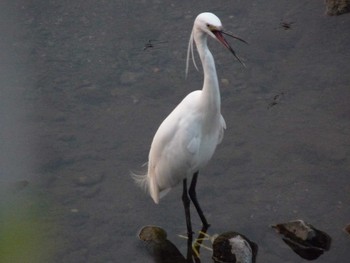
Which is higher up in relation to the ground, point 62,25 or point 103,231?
point 62,25

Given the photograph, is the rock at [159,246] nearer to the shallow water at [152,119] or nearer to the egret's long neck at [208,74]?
the shallow water at [152,119]

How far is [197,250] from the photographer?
4840 mm

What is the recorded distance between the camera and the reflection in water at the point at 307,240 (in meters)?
4.65

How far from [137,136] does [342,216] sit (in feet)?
5.42

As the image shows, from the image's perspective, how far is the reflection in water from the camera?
4652mm

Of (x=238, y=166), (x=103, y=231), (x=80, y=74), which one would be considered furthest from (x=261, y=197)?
(x=80, y=74)

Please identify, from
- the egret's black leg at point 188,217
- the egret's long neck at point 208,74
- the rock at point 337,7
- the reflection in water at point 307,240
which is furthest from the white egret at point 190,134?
the rock at point 337,7

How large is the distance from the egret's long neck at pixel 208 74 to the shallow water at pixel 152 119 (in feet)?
3.18

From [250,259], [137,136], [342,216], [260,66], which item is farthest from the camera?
[260,66]

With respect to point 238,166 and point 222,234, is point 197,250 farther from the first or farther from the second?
point 238,166

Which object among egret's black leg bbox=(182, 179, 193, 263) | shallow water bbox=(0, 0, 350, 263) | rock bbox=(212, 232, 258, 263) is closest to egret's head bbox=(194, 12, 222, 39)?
egret's black leg bbox=(182, 179, 193, 263)

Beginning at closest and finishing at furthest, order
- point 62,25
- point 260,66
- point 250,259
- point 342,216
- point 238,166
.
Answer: point 250,259
point 342,216
point 238,166
point 260,66
point 62,25

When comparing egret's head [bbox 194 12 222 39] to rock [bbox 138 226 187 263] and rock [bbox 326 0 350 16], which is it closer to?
rock [bbox 138 226 187 263]

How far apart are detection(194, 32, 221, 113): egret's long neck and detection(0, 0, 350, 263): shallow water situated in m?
0.97
